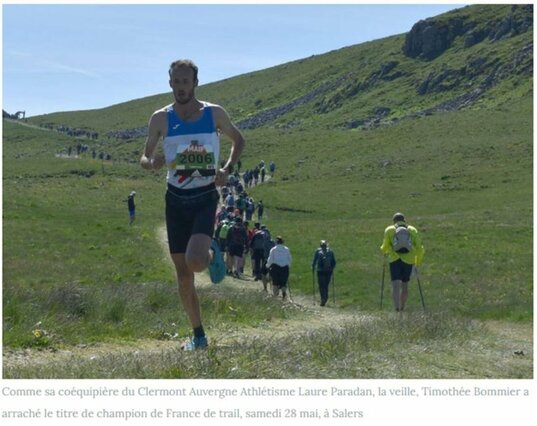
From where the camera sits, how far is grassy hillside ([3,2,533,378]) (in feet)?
31.7

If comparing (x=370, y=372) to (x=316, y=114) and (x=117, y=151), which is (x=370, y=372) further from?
(x=316, y=114)

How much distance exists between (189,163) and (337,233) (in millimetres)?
34277

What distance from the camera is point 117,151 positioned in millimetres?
127750

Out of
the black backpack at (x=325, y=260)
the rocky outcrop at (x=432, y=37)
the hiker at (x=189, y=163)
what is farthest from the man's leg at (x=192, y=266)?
the rocky outcrop at (x=432, y=37)

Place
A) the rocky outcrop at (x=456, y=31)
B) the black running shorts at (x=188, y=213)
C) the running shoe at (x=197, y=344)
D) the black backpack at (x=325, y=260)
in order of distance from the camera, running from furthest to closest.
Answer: the rocky outcrop at (x=456, y=31) → the black backpack at (x=325, y=260) → the running shoe at (x=197, y=344) → the black running shorts at (x=188, y=213)

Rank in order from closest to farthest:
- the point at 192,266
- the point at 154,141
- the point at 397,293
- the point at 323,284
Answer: the point at 192,266, the point at 154,141, the point at 397,293, the point at 323,284

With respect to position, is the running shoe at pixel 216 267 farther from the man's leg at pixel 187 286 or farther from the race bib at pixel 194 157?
the race bib at pixel 194 157

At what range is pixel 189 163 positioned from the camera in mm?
7957

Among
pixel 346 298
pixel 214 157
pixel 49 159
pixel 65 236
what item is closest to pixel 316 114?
pixel 49 159

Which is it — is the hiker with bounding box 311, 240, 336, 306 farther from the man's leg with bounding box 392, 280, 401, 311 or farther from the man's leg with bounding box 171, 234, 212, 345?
the man's leg with bounding box 171, 234, 212, 345

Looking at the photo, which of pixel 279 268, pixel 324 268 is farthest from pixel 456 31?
pixel 279 268

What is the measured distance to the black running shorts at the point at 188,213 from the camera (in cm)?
801

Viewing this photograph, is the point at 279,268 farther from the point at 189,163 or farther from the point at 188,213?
the point at 189,163
